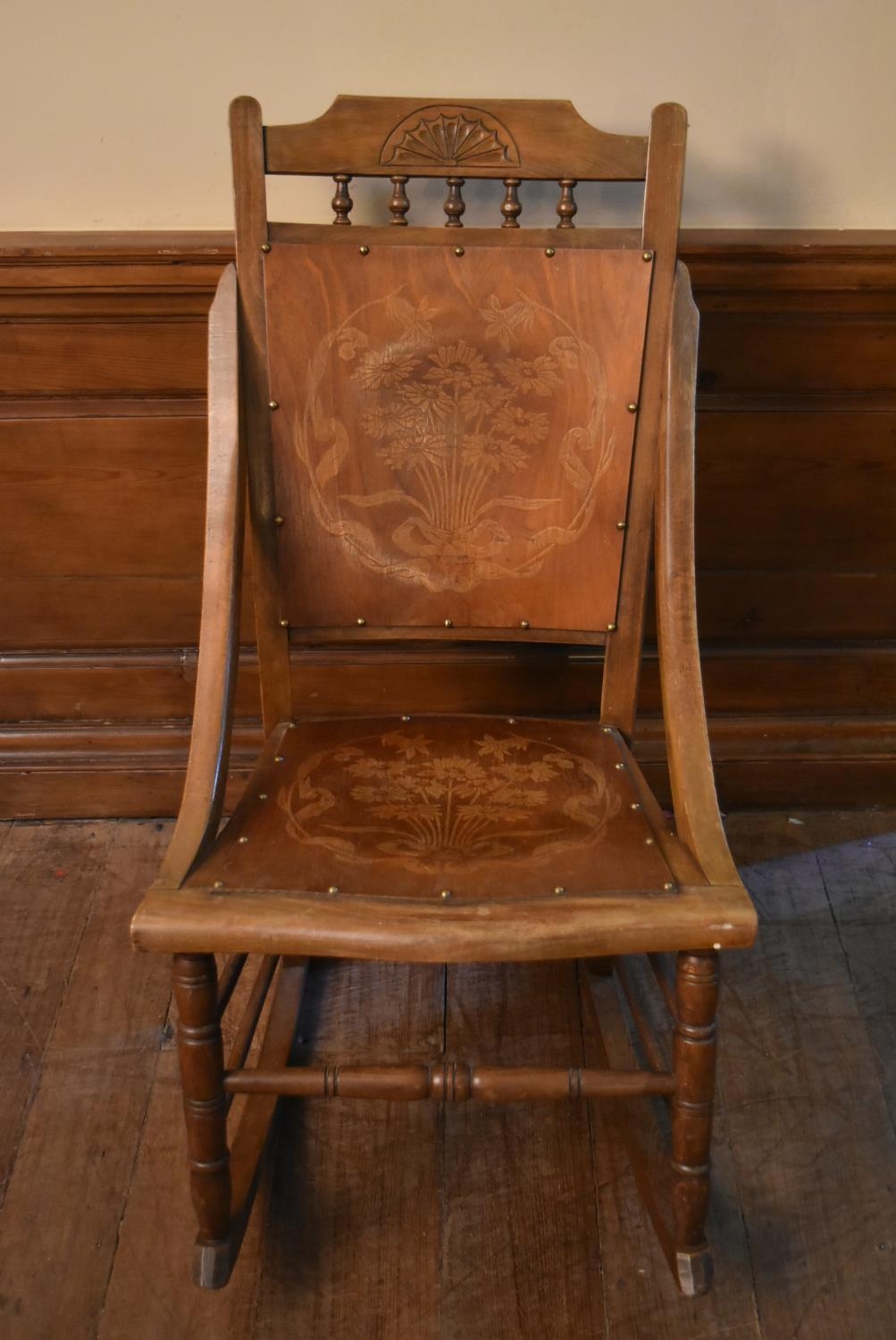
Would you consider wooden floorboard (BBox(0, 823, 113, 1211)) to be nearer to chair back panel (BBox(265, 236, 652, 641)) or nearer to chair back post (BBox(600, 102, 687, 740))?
chair back panel (BBox(265, 236, 652, 641))

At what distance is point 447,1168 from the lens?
126 cm

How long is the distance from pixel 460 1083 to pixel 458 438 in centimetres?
65

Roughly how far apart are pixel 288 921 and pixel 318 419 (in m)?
0.53

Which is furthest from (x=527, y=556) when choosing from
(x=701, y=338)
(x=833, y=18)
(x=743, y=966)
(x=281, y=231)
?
(x=833, y=18)

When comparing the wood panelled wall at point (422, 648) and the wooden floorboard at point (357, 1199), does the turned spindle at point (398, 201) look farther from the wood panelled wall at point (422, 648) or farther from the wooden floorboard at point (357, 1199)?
the wooden floorboard at point (357, 1199)

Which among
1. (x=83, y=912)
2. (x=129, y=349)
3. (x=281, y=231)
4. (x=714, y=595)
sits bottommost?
(x=83, y=912)

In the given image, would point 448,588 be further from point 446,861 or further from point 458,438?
point 446,861

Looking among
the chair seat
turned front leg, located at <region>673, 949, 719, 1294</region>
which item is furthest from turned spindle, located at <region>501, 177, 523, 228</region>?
turned front leg, located at <region>673, 949, 719, 1294</region>

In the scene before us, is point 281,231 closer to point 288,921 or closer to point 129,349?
point 129,349

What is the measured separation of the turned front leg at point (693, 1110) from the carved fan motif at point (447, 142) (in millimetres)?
803

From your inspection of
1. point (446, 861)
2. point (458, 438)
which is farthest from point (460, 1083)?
point (458, 438)

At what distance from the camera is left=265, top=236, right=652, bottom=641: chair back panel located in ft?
3.82

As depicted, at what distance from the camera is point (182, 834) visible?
3.41 ft

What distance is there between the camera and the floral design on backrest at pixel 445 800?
1050 millimetres
